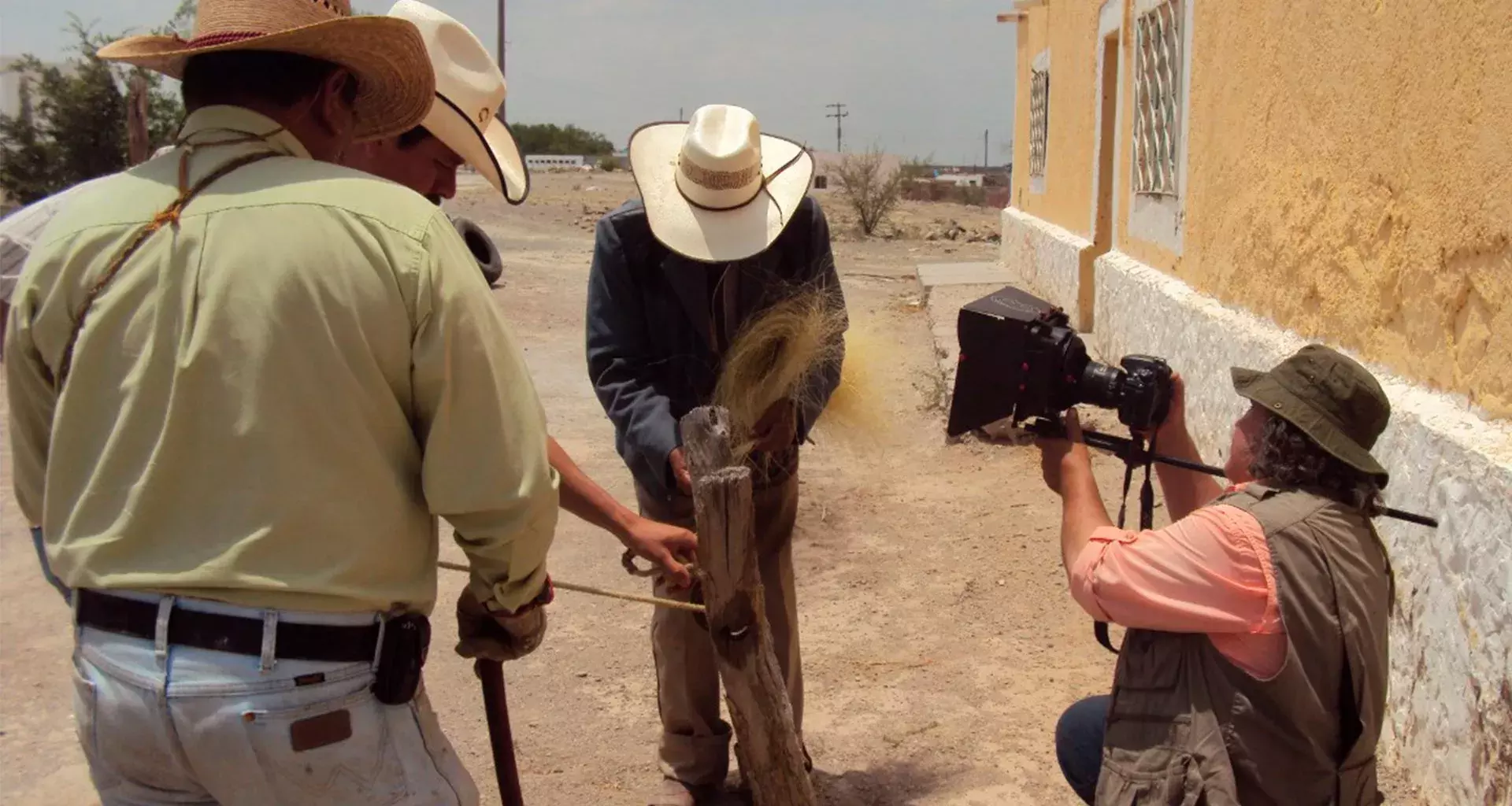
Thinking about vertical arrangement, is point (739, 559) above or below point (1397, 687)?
above

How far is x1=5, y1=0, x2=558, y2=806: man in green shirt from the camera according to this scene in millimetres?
1605

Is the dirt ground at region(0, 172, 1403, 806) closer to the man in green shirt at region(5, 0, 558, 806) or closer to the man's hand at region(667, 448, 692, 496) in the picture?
the man's hand at region(667, 448, 692, 496)

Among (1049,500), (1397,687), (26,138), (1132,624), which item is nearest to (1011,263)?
(1049,500)

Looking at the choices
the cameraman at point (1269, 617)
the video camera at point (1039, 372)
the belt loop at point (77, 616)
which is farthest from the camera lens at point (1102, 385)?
the belt loop at point (77, 616)

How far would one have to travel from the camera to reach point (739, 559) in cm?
280

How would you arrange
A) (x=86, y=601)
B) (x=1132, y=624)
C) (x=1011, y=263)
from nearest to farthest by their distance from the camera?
(x=86, y=601) → (x=1132, y=624) → (x=1011, y=263)

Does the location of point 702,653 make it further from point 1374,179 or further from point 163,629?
point 1374,179

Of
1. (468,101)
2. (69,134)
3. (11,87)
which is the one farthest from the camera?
(11,87)

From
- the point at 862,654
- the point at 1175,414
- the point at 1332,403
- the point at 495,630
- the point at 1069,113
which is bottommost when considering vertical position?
the point at 862,654

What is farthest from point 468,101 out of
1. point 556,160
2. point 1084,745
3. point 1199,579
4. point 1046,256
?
point 556,160

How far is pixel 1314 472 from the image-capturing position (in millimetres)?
2180

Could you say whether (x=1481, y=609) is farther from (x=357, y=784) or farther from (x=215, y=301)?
(x=215, y=301)

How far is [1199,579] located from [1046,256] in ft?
31.5

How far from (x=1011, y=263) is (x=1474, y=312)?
11.2m
